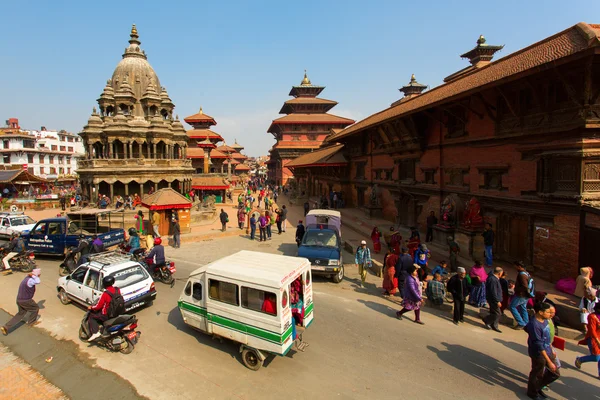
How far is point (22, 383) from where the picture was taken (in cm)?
616

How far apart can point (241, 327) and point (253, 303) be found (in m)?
0.60

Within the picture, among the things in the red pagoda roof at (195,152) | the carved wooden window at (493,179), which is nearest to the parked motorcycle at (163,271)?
the carved wooden window at (493,179)

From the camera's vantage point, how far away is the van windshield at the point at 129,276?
333 inches

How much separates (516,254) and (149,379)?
39.6ft

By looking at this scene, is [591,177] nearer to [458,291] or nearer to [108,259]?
[458,291]

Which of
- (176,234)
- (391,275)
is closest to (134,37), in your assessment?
(176,234)

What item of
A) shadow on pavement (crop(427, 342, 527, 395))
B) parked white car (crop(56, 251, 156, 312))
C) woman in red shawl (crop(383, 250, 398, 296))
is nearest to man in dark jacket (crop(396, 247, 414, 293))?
woman in red shawl (crop(383, 250, 398, 296))

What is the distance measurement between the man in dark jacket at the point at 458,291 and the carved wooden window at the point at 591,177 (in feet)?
15.3

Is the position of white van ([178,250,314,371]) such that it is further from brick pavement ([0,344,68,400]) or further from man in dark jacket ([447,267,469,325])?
man in dark jacket ([447,267,469,325])

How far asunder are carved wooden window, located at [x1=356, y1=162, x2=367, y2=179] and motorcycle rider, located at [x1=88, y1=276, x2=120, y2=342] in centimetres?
2193

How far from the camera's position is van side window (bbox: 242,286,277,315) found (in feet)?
19.3

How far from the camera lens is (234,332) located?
6.39 meters

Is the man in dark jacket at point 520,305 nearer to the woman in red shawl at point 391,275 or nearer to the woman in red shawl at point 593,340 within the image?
the woman in red shawl at point 593,340

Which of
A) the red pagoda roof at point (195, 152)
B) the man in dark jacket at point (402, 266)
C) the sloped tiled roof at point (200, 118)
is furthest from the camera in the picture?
the sloped tiled roof at point (200, 118)
